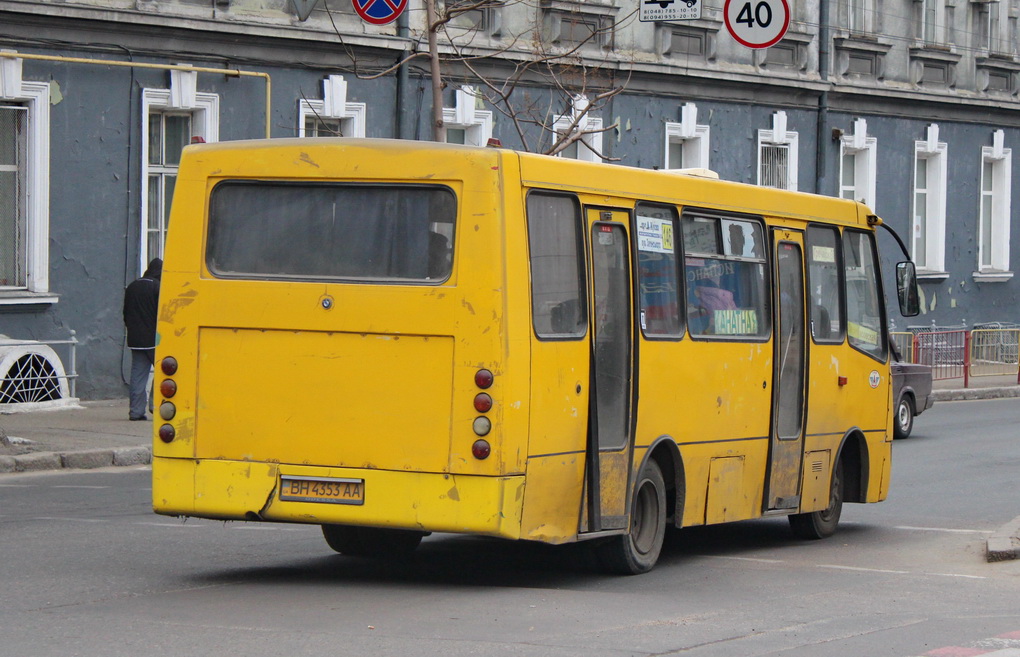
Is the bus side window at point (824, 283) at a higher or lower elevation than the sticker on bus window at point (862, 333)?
higher

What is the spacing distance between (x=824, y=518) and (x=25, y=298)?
1193 cm

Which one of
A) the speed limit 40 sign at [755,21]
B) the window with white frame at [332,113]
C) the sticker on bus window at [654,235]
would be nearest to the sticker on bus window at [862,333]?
the sticker on bus window at [654,235]

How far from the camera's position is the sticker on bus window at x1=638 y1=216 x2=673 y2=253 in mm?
10586

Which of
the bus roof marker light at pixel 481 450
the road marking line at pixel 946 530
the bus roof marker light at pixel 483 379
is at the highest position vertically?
the bus roof marker light at pixel 483 379

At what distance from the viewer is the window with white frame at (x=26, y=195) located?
21312mm

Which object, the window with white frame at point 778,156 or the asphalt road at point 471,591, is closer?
the asphalt road at point 471,591

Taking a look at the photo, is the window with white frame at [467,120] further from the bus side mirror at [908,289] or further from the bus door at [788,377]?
the bus door at [788,377]

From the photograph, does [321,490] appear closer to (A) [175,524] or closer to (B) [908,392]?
(A) [175,524]

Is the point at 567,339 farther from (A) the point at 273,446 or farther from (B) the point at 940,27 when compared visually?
(B) the point at 940,27

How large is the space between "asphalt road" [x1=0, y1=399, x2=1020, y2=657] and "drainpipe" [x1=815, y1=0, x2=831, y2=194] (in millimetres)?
20095

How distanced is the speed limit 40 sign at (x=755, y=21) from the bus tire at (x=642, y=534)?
12738 mm

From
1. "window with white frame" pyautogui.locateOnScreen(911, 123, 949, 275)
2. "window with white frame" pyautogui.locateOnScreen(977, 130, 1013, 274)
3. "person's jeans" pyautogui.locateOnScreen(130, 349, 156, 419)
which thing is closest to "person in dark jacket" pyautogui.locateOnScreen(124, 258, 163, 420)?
"person's jeans" pyautogui.locateOnScreen(130, 349, 156, 419)

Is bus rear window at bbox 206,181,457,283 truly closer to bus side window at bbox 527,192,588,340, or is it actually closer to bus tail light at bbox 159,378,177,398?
bus side window at bbox 527,192,588,340

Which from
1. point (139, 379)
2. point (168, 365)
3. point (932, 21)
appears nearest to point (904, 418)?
point (139, 379)
